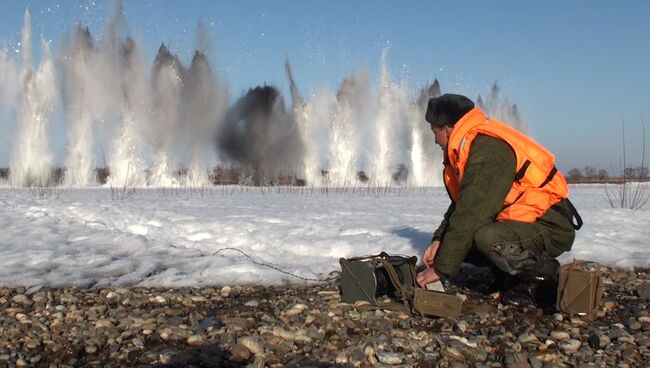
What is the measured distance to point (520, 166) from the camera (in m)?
3.18

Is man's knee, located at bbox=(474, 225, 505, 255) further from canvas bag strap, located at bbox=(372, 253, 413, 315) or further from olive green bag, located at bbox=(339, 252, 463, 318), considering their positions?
canvas bag strap, located at bbox=(372, 253, 413, 315)

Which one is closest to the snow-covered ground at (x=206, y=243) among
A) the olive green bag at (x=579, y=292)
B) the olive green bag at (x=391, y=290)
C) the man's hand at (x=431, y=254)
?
the olive green bag at (x=391, y=290)

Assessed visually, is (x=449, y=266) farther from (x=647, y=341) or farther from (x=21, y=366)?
(x=21, y=366)

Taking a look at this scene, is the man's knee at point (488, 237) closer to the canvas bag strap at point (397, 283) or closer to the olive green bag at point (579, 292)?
the olive green bag at point (579, 292)

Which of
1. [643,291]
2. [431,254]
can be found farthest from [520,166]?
[643,291]

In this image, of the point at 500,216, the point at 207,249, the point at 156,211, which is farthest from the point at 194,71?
the point at 500,216

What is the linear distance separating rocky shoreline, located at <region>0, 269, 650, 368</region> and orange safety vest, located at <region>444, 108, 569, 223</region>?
647 millimetres

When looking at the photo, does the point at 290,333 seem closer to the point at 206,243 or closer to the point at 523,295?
the point at 523,295

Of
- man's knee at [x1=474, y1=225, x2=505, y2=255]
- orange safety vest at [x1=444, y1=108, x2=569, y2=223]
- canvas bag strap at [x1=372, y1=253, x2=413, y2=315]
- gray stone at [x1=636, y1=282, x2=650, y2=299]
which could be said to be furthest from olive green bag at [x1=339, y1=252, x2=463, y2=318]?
gray stone at [x1=636, y1=282, x2=650, y2=299]

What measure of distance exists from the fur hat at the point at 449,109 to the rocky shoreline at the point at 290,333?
119 centimetres

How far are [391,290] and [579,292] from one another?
3.79ft

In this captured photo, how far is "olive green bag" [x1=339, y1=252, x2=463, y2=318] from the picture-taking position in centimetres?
308

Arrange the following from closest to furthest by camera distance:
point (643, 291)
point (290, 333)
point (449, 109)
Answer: point (290, 333), point (449, 109), point (643, 291)

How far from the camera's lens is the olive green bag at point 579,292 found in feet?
9.96
